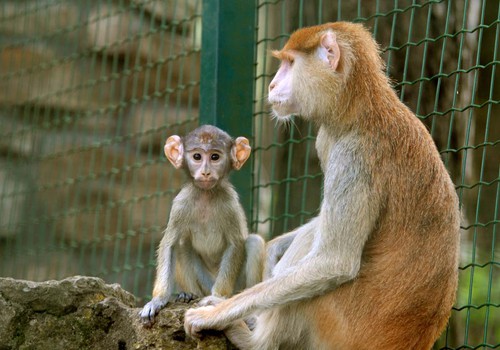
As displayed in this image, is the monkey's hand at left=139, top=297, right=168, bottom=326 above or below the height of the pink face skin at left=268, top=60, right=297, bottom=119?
below

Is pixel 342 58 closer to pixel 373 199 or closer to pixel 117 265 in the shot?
pixel 373 199

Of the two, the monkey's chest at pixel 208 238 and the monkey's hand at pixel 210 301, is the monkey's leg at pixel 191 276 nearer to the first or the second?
the monkey's chest at pixel 208 238

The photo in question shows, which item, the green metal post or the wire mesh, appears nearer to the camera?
the green metal post

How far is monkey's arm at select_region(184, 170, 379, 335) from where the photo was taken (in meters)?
5.68

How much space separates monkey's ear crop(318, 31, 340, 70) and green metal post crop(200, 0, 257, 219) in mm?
2031

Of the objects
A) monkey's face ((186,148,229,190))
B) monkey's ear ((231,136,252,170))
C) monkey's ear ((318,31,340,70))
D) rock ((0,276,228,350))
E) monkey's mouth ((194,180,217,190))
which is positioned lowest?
rock ((0,276,228,350))

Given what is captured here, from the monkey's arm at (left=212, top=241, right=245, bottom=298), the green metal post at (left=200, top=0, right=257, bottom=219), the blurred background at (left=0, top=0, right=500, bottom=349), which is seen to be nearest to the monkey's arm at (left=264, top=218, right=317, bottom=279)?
the monkey's arm at (left=212, top=241, right=245, bottom=298)

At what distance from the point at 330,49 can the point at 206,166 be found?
1.19m

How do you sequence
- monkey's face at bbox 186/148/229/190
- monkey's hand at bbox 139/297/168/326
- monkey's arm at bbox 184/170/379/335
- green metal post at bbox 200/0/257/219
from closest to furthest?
1. monkey's arm at bbox 184/170/379/335
2. monkey's hand at bbox 139/297/168/326
3. monkey's face at bbox 186/148/229/190
4. green metal post at bbox 200/0/257/219

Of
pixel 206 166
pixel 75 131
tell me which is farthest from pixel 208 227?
pixel 75 131

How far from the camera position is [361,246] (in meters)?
5.73

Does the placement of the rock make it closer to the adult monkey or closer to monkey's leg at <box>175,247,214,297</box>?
the adult monkey

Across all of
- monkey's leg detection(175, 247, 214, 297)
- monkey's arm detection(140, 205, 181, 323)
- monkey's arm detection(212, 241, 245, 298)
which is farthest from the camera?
monkey's leg detection(175, 247, 214, 297)

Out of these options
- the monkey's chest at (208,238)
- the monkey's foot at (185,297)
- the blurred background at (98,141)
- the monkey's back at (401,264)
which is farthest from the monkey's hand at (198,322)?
the blurred background at (98,141)
